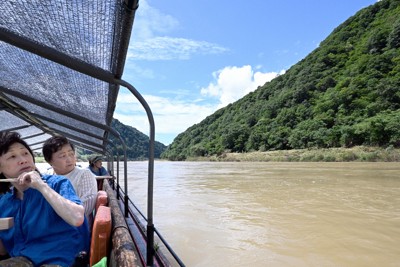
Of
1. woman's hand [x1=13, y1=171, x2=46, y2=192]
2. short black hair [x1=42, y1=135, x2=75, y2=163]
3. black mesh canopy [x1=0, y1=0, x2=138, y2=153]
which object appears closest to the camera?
woman's hand [x1=13, y1=171, x2=46, y2=192]

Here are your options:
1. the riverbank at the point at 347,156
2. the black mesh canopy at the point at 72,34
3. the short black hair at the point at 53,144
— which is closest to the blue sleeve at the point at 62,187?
the short black hair at the point at 53,144

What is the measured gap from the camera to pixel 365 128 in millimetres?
40531

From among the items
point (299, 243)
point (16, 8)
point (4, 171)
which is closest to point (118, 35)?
point (16, 8)

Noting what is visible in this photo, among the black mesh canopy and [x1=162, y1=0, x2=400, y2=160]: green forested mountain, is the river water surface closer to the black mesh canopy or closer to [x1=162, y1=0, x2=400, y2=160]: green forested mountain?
the black mesh canopy

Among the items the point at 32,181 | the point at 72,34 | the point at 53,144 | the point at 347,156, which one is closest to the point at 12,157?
the point at 32,181

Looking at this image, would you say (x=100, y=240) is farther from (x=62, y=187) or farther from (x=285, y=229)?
(x=285, y=229)

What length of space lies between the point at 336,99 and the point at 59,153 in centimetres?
6148

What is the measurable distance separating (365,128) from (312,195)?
3391cm

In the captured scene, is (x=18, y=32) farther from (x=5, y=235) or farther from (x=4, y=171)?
(x=5, y=235)

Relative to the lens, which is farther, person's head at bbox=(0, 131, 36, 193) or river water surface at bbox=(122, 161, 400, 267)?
river water surface at bbox=(122, 161, 400, 267)

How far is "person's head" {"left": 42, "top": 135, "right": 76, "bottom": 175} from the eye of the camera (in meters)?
2.23

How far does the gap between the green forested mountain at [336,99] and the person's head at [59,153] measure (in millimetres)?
41928

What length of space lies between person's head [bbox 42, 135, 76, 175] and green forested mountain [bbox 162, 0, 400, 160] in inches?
1651

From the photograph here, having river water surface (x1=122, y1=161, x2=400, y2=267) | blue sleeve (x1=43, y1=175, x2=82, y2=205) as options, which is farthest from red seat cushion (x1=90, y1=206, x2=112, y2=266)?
river water surface (x1=122, y1=161, x2=400, y2=267)
